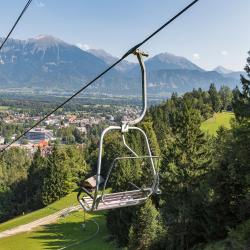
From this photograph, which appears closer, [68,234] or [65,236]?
[65,236]

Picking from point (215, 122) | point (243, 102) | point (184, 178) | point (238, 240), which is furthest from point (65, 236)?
point (215, 122)

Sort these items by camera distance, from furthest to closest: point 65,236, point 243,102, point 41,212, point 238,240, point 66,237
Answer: point 41,212, point 65,236, point 66,237, point 243,102, point 238,240

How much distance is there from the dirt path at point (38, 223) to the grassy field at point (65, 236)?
4.85 ft

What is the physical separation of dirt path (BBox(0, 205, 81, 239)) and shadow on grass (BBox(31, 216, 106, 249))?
2.06 m

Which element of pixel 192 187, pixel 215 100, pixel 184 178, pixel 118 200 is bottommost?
pixel 192 187

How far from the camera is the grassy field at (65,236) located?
148 ft

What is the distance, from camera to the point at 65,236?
49844mm

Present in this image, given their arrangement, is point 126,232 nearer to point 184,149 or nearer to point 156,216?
point 156,216

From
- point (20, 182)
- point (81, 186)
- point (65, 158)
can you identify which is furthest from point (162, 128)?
point (81, 186)

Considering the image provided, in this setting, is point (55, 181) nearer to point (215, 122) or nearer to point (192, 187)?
point (215, 122)

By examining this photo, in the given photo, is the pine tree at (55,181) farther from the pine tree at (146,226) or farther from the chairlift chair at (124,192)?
the chairlift chair at (124,192)

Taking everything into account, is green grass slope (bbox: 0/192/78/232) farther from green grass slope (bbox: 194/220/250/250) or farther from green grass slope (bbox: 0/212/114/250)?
green grass slope (bbox: 194/220/250/250)

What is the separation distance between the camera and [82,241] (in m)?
46.7

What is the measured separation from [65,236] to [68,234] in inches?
42.7
